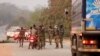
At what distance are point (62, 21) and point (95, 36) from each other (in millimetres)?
43717

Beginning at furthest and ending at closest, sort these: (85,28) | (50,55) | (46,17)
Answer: (46,17), (50,55), (85,28)

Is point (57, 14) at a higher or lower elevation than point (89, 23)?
higher

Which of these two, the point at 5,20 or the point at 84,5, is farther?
the point at 5,20

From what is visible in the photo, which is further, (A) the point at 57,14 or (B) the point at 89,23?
(A) the point at 57,14

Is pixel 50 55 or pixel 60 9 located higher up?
pixel 60 9

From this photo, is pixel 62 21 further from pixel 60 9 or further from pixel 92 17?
pixel 92 17

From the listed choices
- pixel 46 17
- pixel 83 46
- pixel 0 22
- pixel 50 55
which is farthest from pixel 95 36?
pixel 0 22

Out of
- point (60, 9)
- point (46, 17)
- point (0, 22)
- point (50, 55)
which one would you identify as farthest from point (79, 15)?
point (0, 22)

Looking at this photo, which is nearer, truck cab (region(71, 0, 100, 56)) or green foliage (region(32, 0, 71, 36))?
truck cab (region(71, 0, 100, 56))

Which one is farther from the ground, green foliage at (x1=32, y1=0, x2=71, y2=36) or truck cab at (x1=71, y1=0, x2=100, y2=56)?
green foliage at (x1=32, y1=0, x2=71, y2=36)

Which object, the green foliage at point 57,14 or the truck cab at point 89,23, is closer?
the truck cab at point 89,23

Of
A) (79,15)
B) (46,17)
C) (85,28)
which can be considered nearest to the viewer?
(85,28)

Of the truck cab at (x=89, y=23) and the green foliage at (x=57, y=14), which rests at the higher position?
the green foliage at (x=57, y=14)

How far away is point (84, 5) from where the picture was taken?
16.3 m
